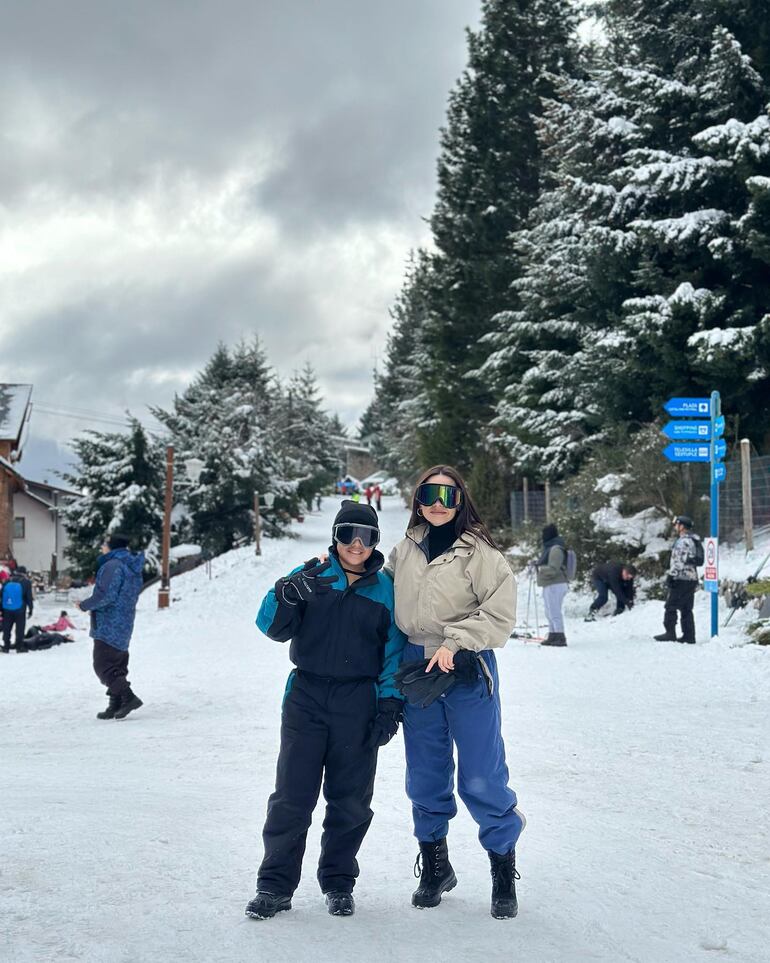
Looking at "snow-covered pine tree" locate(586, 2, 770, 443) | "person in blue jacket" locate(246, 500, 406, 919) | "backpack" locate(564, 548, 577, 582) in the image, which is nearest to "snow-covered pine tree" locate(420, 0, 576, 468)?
"snow-covered pine tree" locate(586, 2, 770, 443)

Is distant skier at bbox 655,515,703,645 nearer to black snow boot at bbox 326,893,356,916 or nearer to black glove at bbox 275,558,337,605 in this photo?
black glove at bbox 275,558,337,605

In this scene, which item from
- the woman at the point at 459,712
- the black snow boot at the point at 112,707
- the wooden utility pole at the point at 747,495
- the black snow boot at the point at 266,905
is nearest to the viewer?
the black snow boot at the point at 266,905

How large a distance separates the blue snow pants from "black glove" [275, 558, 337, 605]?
1.58ft

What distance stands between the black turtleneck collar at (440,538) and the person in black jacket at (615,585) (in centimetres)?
1395

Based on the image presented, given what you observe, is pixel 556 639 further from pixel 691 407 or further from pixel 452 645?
pixel 452 645

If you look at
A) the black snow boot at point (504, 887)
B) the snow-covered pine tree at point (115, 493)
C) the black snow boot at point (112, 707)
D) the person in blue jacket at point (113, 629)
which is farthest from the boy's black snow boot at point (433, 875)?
the snow-covered pine tree at point (115, 493)

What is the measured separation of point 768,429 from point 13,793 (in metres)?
16.0

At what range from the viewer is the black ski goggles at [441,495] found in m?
4.39

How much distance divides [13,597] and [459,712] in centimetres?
1600

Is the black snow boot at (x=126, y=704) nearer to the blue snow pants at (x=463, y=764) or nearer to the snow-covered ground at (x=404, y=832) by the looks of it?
the snow-covered ground at (x=404, y=832)

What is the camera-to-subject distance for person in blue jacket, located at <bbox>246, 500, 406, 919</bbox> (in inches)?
163

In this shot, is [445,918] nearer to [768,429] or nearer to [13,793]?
[13,793]

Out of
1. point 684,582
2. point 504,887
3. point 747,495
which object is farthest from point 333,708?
point 747,495

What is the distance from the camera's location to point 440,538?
4.45 meters
